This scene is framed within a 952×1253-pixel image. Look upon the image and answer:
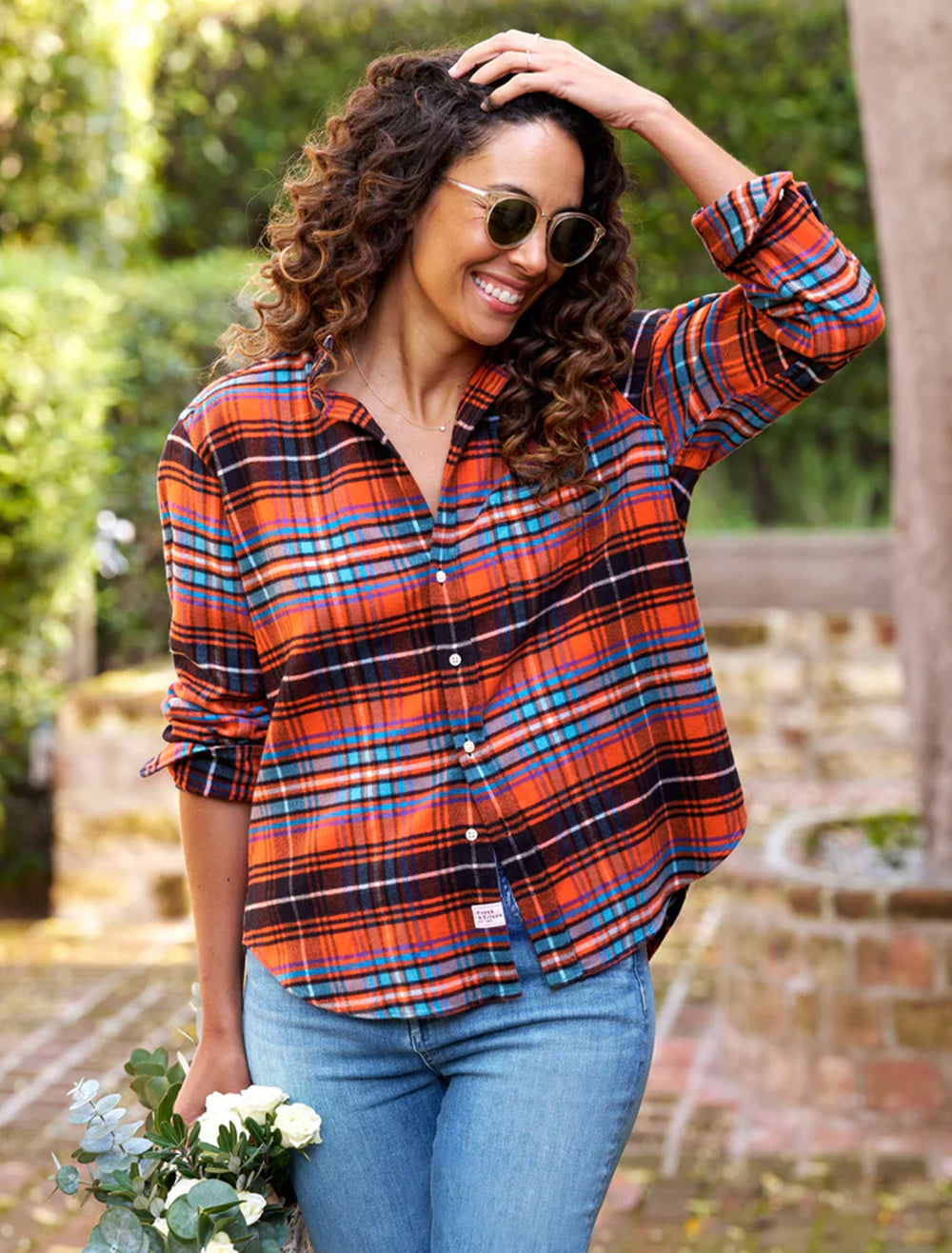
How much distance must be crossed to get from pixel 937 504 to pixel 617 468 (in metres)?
2.55

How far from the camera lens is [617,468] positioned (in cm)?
206

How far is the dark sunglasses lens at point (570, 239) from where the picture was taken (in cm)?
201

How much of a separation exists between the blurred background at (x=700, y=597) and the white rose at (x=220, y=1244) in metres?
1.52

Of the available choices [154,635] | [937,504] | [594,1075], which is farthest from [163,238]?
[594,1075]

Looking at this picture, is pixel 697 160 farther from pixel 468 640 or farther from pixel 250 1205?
pixel 250 1205

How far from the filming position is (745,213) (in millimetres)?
2068

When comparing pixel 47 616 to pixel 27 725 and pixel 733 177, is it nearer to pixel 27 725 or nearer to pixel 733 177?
pixel 27 725

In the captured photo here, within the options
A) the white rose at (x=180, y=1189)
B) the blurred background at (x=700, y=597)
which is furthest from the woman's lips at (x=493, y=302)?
Answer: the white rose at (x=180, y=1189)

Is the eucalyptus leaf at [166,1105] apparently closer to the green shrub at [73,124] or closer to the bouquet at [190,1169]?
the bouquet at [190,1169]

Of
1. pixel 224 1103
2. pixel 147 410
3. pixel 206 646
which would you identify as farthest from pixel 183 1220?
pixel 147 410

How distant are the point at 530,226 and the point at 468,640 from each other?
505mm

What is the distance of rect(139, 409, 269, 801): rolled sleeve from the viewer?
6.62 ft

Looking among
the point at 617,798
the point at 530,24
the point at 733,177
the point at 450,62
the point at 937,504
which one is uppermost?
the point at 530,24

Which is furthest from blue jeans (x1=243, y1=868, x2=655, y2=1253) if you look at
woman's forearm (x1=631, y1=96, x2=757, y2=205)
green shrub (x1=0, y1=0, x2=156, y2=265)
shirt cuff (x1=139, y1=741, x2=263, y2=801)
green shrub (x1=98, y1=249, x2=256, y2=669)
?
green shrub (x1=0, y1=0, x2=156, y2=265)
